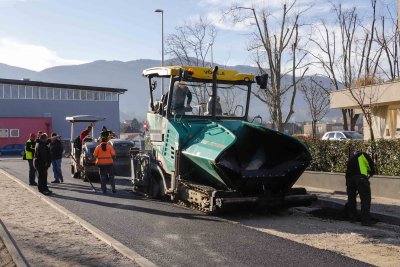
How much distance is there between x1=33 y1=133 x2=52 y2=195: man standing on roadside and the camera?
14.1 m

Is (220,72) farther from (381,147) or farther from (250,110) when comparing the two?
(381,147)

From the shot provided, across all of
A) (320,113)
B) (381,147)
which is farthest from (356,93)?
(320,113)

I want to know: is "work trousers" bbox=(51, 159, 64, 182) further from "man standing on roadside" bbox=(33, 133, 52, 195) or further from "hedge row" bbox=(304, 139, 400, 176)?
"hedge row" bbox=(304, 139, 400, 176)

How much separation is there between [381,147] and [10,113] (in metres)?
47.8

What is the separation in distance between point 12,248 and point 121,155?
35.8 feet

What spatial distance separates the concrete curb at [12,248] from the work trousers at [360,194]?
243 inches

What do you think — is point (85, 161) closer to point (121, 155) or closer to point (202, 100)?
point (121, 155)

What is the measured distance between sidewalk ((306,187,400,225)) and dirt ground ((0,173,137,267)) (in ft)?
18.3

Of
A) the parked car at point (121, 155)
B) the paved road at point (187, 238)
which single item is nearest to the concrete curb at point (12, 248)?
the paved road at point (187, 238)

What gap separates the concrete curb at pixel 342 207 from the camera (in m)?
9.92

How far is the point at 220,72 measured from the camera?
39.5 feet

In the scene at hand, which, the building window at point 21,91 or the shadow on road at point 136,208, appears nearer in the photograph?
the shadow on road at point 136,208

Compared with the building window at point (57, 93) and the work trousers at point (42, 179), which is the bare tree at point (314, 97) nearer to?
the work trousers at point (42, 179)

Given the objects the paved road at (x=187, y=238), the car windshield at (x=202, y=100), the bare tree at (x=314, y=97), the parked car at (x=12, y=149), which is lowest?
the paved road at (x=187, y=238)
